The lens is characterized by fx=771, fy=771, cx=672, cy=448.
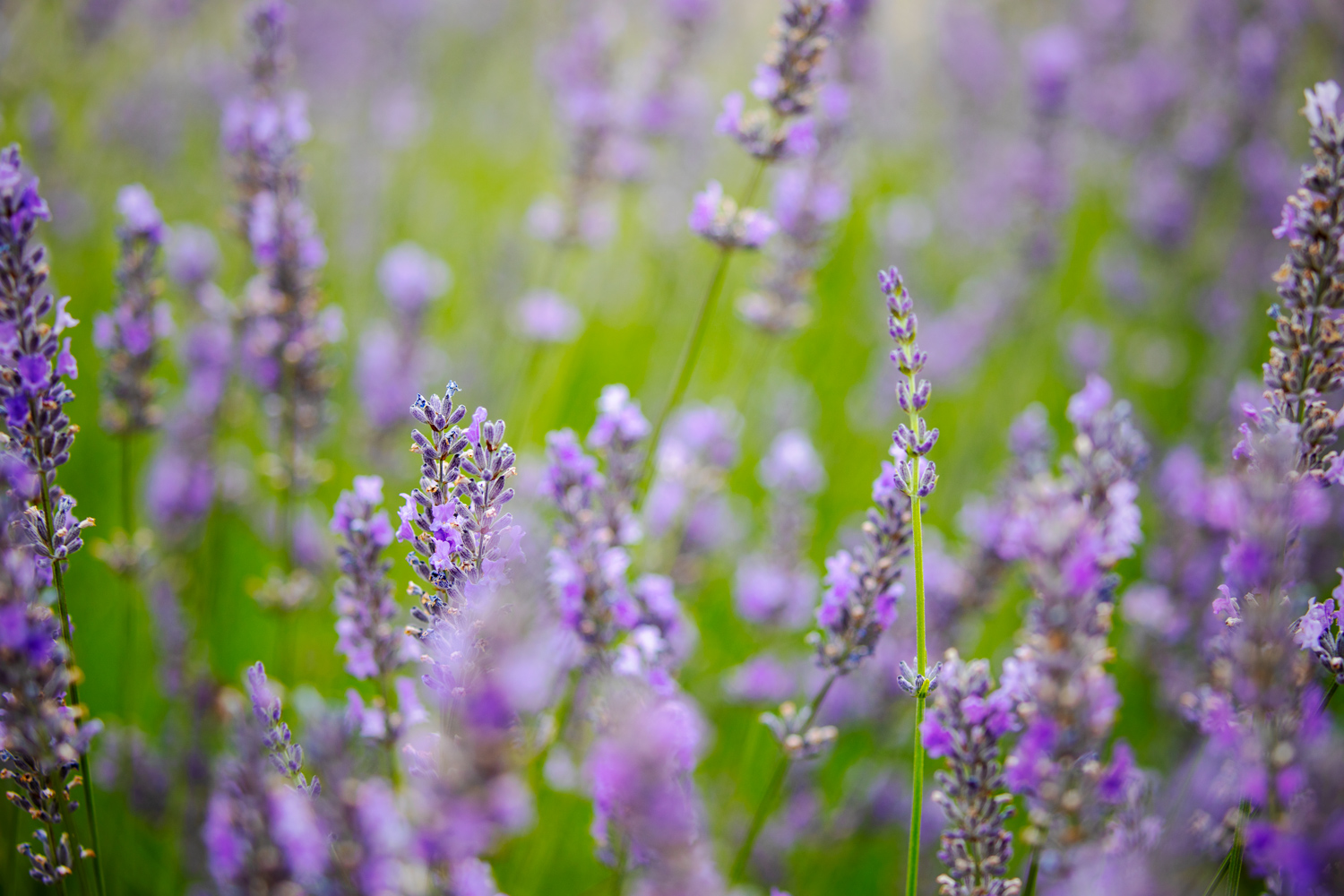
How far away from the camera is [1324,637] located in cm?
135

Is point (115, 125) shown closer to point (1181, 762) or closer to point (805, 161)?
point (805, 161)

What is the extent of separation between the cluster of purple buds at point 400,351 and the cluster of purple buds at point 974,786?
2495 millimetres

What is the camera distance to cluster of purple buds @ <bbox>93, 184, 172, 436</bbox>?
205 cm

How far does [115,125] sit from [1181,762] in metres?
6.26

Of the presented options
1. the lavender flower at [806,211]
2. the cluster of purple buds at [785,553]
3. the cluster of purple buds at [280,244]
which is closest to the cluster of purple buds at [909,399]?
the cluster of purple buds at [785,553]

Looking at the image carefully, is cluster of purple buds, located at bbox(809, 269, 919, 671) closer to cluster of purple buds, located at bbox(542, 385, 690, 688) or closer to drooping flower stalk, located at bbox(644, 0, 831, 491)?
cluster of purple buds, located at bbox(542, 385, 690, 688)

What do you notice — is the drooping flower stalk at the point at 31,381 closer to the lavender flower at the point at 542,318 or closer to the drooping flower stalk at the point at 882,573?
the drooping flower stalk at the point at 882,573

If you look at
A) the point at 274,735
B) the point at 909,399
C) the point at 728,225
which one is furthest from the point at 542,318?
the point at 274,735

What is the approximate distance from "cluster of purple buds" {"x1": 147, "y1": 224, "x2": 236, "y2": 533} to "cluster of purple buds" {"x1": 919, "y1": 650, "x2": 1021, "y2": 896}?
256 centimetres

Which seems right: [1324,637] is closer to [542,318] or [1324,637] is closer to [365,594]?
[365,594]

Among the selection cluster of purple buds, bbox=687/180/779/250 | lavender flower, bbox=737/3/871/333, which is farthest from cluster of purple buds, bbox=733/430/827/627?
cluster of purple buds, bbox=687/180/779/250

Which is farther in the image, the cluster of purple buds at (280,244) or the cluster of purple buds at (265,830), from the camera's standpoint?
the cluster of purple buds at (280,244)

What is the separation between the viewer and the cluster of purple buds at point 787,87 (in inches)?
74.9

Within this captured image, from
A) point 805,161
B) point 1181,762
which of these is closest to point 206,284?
point 805,161
